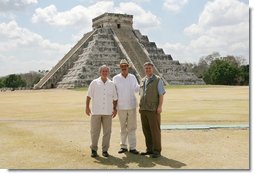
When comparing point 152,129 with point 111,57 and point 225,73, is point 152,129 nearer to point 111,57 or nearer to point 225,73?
point 111,57

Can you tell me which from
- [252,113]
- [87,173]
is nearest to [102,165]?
[87,173]

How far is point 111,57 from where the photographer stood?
171ft

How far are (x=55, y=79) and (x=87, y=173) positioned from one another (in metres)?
46.8

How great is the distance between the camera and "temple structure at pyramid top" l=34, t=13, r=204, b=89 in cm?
4878

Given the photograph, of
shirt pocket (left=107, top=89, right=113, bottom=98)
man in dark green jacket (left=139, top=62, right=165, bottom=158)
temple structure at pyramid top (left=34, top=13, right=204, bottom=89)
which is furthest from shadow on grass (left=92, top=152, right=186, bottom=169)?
temple structure at pyramid top (left=34, top=13, right=204, bottom=89)

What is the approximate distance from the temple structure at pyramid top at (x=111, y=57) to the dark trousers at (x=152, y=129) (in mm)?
37258

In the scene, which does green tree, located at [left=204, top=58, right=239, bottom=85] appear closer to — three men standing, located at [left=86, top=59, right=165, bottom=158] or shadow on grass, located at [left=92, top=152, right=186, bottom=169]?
three men standing, located at [left=86, top=59, right=165, bottom=158]

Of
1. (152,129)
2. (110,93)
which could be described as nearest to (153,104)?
(152,129)

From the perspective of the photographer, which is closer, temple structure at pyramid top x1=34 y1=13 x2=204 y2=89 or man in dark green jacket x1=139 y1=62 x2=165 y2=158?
man in dark green jacket x1=139 y1=62 x2=165 y2=158

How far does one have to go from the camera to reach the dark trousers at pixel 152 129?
7505mm

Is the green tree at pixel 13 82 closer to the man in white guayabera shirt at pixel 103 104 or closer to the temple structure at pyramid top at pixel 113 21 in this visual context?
the temple structure at pyramid top at pixel 113 21

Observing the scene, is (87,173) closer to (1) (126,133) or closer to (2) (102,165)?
(2) (102,165)

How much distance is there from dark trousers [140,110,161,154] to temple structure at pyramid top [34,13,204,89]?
122 feet

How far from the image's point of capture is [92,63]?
1930 inches
